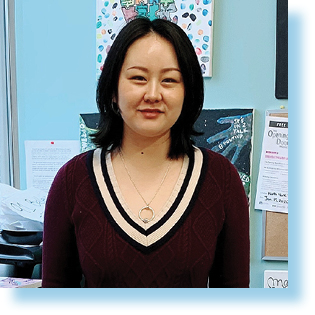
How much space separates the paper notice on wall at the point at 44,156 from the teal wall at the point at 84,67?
0.6 inches

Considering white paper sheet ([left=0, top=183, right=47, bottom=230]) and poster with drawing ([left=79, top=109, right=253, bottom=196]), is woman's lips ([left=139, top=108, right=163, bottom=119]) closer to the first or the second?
poster with drawing ([left=79, top=109, right=253, bottom=196])

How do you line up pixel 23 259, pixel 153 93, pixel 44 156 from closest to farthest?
pixel 153 93 → pixel 23 259 → pixel 44 156

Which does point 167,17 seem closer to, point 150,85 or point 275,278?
point 150,85

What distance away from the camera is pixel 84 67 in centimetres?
96

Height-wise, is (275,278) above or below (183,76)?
below

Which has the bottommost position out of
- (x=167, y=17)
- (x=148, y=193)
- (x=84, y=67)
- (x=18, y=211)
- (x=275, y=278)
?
(x=275, y=278)

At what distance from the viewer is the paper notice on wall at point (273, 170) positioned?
0.89m

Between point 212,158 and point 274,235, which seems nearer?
point 212,158

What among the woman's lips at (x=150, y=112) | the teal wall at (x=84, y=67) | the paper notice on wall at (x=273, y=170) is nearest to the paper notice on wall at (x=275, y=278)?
the teal wall at (x=84, y=67)

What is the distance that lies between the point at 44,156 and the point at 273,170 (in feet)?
1.88

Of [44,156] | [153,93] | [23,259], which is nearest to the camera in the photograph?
[153,93]

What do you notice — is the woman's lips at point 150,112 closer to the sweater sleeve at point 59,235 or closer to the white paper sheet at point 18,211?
the sweater sleeve at point 59,235

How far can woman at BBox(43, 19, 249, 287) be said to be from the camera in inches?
19.3

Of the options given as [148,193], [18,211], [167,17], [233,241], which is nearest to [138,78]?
[148,193]
